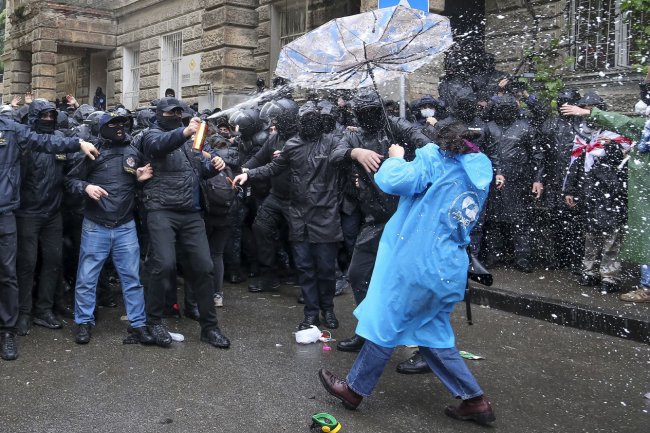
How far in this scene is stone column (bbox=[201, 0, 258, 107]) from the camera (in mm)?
17906

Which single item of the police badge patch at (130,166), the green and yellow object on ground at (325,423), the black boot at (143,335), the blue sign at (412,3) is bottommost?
the green and yellow object on ground at (325,423)

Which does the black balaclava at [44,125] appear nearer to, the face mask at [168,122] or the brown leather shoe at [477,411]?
Result: the face mask at [168,122]

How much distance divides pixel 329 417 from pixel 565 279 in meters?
5.11

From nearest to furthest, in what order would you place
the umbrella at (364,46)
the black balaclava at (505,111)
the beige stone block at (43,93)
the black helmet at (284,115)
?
1. the umbrella at (364,46)
2. the black helmet at (284,115)
3. the black balaclava at (505,111)
4. the beige stone block at (43,93)

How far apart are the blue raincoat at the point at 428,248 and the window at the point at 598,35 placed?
7220 millimetres

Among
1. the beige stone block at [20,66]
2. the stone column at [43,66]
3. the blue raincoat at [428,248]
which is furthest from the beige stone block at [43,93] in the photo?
the blue raincoat at [428,248]

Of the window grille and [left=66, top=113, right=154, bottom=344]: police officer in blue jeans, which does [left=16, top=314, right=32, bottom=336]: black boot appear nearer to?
[left=66, top=113, right=154, bottom=344]: police officer in blue jeans

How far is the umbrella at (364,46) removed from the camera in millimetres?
5410

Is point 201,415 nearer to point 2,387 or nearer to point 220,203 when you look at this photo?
point 2,387

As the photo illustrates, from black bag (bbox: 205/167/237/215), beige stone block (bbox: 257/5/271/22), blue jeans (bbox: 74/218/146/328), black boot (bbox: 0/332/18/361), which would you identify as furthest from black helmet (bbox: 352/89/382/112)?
beige stone block (bbox: 257/5/271/22)

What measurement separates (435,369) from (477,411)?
34 cm

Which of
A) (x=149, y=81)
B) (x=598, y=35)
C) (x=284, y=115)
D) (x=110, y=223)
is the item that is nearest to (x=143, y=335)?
(x=110, y=223)

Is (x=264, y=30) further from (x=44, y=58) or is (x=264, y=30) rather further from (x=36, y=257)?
(x=36, y=257)

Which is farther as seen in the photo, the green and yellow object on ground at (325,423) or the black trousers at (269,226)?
the black trousers at (269,226)
